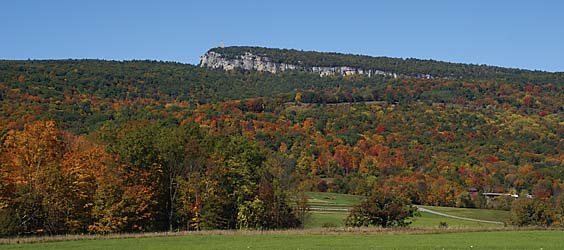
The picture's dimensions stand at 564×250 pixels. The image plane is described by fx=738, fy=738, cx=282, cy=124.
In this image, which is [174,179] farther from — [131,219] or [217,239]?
[217,239]

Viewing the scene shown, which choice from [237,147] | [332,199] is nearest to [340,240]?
[237,147]

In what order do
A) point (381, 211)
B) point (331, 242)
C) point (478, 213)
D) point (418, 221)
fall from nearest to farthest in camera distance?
point (331, 242) < point (381, 211) < point (418, 221) < point (478, 213)

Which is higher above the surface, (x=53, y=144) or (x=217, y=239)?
(x=53, y=144)

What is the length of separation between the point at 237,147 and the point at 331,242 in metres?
21.6

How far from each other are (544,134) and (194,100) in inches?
→ 3068

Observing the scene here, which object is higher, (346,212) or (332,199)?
(332,199)

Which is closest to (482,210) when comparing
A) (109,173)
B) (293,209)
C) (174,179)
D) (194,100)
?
(293,209)

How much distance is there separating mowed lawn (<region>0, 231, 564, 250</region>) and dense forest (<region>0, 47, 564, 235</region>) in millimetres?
8259

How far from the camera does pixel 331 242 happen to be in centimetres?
4119

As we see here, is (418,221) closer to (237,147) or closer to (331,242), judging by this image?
(237,147)

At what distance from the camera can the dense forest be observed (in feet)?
167

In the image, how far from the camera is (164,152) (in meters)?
56.6

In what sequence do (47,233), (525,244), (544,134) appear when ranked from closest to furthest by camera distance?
(525,244) → (47,233) → (544,134)

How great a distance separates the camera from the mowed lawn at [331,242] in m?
38.3
